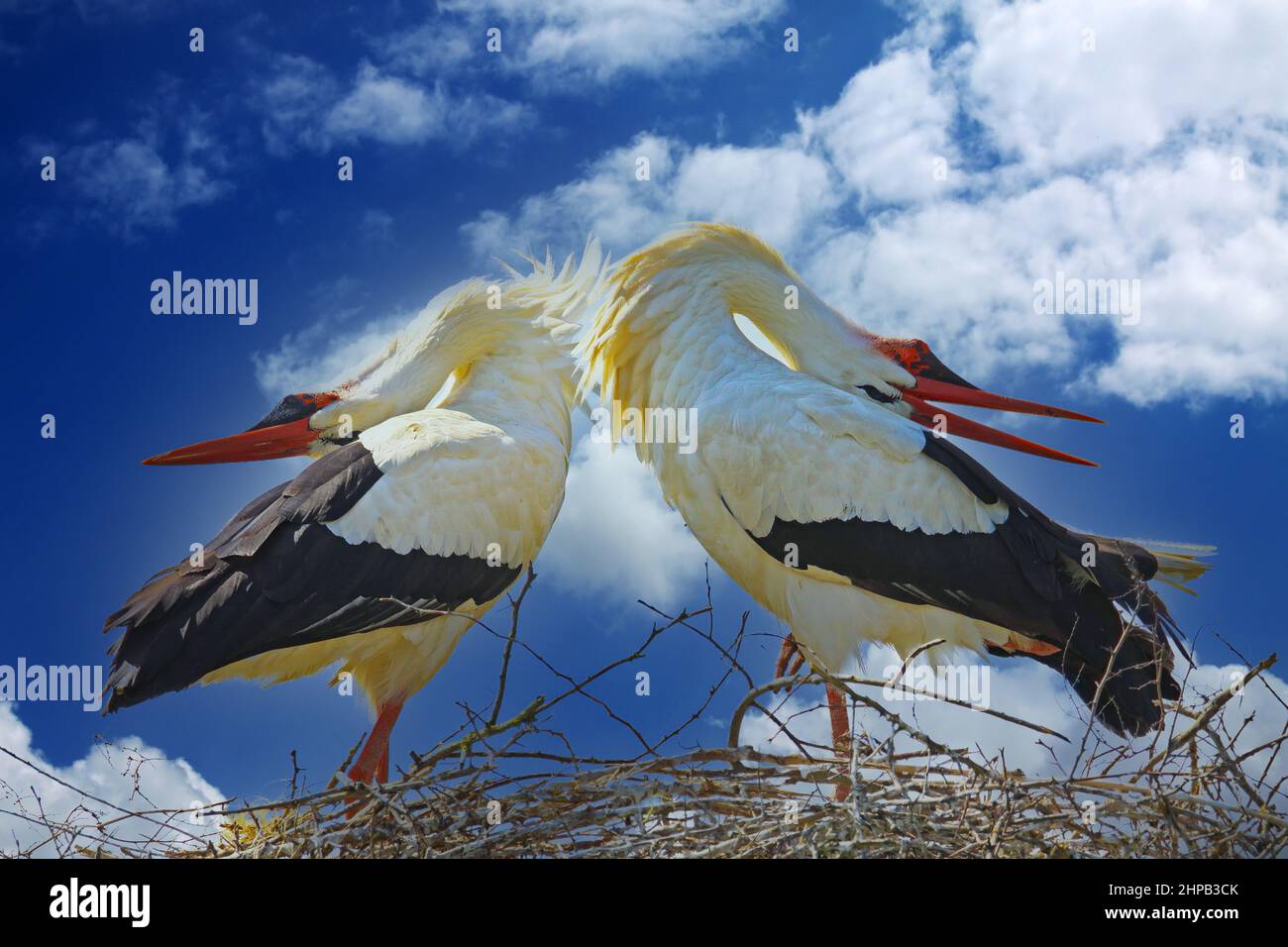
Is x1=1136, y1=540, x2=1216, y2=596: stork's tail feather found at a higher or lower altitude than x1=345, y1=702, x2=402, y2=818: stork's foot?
higher

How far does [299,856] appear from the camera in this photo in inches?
139

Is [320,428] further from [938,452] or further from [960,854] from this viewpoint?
[960,854]

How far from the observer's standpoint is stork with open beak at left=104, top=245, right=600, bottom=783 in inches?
155

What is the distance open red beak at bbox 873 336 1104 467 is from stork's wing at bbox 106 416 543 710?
1.76m

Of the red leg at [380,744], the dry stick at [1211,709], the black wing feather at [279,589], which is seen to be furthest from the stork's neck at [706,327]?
the dry stick at [1211,709]

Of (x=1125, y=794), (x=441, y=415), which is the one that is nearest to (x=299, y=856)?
(x=441, y=415)

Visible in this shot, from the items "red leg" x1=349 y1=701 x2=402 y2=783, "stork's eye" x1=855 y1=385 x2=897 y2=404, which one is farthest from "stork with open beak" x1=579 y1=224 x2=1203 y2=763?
"red leg" x1=349 y1=701 x2=402 y2=783

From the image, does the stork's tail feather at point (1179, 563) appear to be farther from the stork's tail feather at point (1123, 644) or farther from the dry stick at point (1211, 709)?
the dry stick at point (1211, 709)

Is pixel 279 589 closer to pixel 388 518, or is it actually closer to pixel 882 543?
pixel 388 518

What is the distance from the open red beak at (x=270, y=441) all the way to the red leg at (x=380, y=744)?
3.86ft

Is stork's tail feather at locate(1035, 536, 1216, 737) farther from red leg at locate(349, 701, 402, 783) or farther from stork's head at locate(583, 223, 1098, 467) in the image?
red leg at locate(349, 701, 402, 783)

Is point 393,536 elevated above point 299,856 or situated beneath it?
elevated above

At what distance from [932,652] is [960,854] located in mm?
1338

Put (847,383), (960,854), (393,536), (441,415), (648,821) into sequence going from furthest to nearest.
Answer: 1. (847,383)
2. (441,415)
3. (393,536)
4. (648,821)
5. (960,854)
